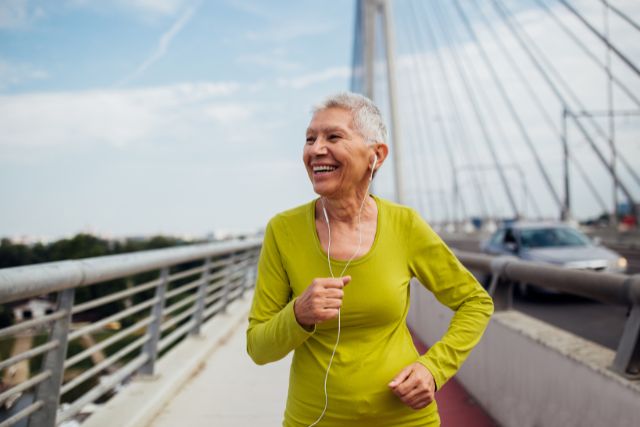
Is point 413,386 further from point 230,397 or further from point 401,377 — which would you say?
point 230,397

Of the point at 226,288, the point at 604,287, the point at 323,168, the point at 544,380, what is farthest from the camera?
the point at 226,288

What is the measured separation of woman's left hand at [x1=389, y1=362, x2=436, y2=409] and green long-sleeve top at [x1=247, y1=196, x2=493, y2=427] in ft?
0.17

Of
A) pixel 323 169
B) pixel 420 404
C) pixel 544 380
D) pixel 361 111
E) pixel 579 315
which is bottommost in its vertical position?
pixel 579 315

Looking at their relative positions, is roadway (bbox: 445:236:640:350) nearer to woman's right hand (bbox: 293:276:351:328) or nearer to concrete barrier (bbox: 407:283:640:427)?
concrete barrier (bbox: 407:283:640:427)

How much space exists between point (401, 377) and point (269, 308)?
43cm

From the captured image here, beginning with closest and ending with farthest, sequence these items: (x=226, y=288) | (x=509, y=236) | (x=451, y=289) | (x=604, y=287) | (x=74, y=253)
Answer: (x=451, y=289)
(x=604, y=287)
(x=74, y=253)
(x=226, y=288)
(x=509, y=236)

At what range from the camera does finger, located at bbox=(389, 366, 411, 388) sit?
1.59 m

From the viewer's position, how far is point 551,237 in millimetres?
11258

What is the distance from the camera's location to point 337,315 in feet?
5.26

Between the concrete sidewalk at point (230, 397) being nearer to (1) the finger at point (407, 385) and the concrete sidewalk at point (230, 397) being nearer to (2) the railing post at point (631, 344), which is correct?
(2) the railing post at point (631, 344)

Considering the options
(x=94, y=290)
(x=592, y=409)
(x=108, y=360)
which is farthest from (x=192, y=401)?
(x=592, y=409)

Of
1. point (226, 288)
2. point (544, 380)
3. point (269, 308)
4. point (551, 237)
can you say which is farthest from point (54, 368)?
→ point (551, 237)

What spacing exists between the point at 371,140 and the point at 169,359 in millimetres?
4295

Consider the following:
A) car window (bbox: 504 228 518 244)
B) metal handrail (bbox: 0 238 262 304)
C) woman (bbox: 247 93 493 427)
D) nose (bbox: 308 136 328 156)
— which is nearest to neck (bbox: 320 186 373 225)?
woman (bbox: 247 93 493 427)
